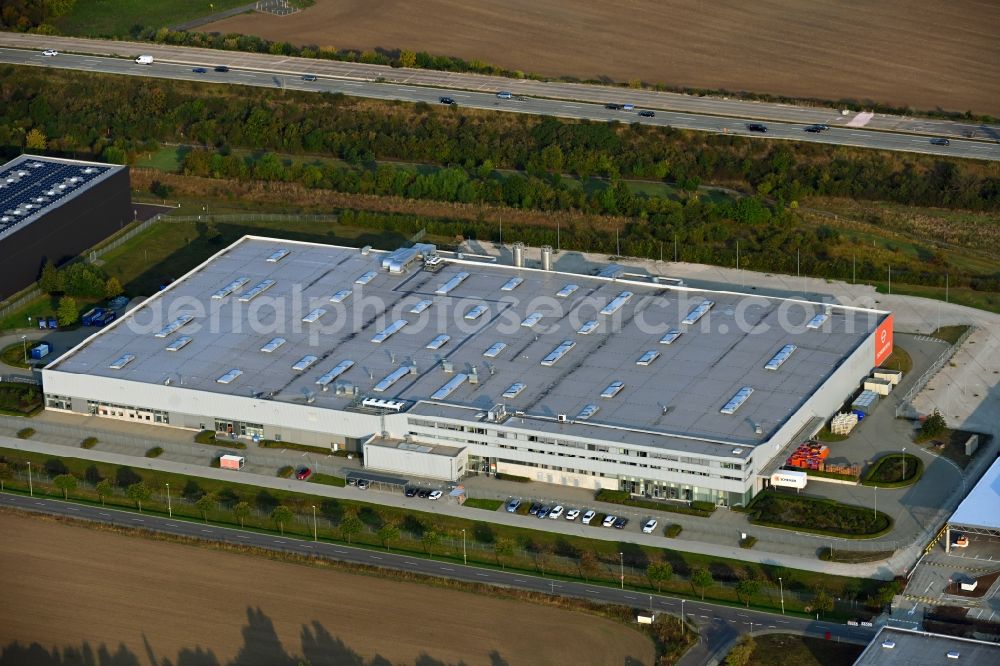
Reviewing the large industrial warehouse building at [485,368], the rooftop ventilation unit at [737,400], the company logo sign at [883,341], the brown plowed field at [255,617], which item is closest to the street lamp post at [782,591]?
the large industrial warehouse building at [485,368]

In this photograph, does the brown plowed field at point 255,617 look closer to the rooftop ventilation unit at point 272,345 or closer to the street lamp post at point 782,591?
the street lamp post at point 782,591

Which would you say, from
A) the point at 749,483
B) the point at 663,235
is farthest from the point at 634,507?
the point at 663,235

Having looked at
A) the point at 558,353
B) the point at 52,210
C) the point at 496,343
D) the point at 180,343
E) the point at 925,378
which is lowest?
the point at 925,378

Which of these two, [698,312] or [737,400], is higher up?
[698,312]

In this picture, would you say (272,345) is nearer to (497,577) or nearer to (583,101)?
(497,577)

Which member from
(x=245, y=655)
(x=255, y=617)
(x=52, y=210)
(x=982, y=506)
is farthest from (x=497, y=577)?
(x=52, y=210)

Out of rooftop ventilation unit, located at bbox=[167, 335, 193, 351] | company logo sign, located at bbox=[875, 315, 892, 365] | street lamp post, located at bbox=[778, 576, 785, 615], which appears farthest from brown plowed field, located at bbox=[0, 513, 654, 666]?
company logo sign, located at bbox=[875, 315, 892, 365]

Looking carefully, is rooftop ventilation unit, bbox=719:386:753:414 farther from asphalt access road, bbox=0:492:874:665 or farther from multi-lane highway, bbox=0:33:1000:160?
multi-lane highway, bbox=0:33:1000:160

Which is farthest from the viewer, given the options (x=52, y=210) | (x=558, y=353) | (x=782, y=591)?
(x=52, y=210)
